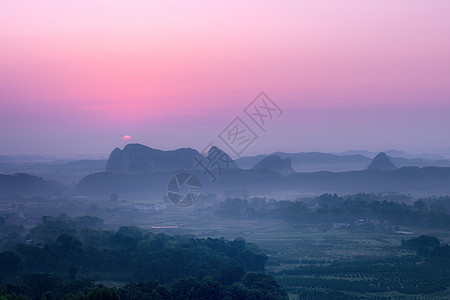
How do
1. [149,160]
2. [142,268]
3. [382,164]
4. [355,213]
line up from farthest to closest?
1. [382,164]
2. [149,160]
3. [355,213]
4. [142,268]

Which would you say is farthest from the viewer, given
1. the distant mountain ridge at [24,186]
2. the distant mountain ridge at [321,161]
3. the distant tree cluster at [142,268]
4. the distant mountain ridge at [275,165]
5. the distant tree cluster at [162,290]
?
the distant mountain ridge at [321,161]

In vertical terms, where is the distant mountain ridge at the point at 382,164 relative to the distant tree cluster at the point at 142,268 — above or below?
above

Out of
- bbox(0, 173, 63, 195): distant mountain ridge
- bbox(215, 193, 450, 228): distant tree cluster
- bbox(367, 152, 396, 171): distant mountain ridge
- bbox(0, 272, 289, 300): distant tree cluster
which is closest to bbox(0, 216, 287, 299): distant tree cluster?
bbox(0, 272, 289, 300): distant tree cluster

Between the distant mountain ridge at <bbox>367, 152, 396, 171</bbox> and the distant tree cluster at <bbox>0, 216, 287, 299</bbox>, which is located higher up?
the distant mountain ridge at <bbox>367, 152, 396, 171</bbox>

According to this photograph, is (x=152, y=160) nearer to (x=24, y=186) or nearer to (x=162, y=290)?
(x=24, y=186)

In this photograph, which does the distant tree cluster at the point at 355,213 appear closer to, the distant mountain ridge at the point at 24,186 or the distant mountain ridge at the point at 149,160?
the distant mountain ridge at the point at 24,186

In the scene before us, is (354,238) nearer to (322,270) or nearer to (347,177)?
(322,270)

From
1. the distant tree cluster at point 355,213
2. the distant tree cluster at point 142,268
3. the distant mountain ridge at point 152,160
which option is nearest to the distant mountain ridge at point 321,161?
the distant mountain ridge at point 152,160

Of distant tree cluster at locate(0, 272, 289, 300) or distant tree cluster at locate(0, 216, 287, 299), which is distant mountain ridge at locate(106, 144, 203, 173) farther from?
distant tree cluster at locate(0, 272, 289, 300)

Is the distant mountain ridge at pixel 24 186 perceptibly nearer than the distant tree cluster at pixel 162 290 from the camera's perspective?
No

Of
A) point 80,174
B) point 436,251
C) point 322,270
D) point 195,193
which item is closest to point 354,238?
point 436,251

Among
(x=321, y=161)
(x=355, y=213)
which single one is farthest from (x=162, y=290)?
(x=321, y=161)

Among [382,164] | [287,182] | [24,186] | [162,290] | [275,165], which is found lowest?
[162,290]
